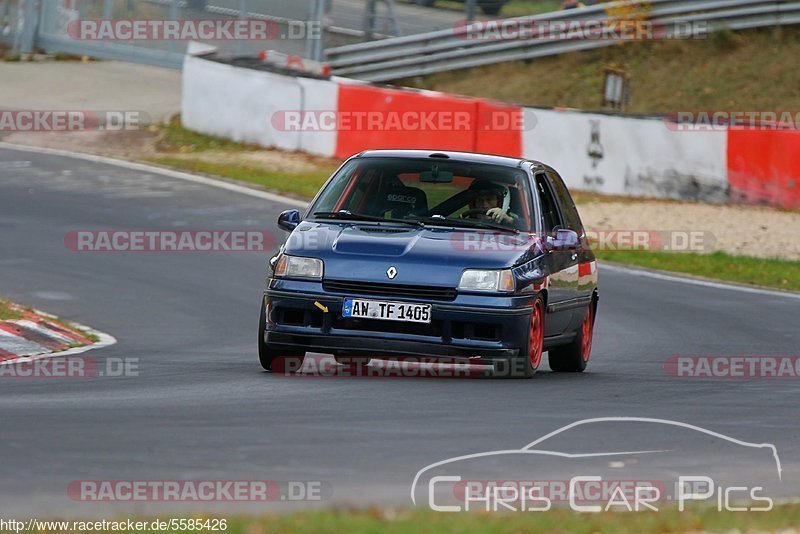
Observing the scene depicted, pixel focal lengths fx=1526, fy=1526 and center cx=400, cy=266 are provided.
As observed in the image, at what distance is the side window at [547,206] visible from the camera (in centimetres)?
1045

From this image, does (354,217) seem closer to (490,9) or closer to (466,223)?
(466,223)

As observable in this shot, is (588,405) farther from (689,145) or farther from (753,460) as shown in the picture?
(689,145)

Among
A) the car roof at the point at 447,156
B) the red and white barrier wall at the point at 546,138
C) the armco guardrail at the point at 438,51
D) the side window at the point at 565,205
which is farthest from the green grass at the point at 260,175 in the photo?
the car roof at the point at 447,156

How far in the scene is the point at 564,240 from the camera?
34.0ft

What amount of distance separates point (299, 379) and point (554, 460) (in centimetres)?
303

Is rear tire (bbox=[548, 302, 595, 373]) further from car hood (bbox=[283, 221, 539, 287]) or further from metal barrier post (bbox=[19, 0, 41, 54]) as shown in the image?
metal barrier post (bbox=[19, 0, 41, 54])

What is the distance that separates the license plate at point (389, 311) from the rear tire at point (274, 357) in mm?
632

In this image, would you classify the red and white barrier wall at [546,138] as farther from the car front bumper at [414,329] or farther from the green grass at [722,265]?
the car front bumper at [414,329]

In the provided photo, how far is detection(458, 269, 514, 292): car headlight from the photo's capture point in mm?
9156

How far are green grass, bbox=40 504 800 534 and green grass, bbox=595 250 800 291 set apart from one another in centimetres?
1257

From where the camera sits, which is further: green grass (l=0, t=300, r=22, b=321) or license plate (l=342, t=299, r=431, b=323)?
green grass (l=0, t=300, r=22, b=321)

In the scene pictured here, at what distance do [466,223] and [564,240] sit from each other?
0.86 metres

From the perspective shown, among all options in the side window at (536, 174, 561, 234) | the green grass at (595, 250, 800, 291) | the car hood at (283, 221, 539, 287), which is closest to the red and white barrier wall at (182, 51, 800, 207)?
the green grass at (595, 250, 800, 291)

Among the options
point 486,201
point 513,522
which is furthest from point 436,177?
point 513,522
